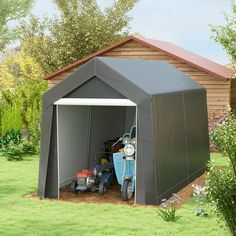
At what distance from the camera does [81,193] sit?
40.3 feet

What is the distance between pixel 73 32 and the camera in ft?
120

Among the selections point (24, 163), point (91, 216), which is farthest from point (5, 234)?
point (24, 163)

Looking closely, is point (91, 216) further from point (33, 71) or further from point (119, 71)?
point (33, 71)

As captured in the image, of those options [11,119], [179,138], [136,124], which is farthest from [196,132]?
[11,119]

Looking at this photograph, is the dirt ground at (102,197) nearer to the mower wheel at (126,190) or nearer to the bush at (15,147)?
the mower wheel at (126,190)

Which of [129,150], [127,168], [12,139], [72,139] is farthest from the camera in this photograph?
[12,139]

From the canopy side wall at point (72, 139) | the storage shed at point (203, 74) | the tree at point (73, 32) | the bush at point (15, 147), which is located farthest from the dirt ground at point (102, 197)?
the tree at point (73, 32)

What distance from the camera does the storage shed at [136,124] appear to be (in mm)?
10758

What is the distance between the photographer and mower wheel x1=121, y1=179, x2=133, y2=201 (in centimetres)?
1126

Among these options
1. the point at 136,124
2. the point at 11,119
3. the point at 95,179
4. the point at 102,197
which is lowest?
the point at 102,197

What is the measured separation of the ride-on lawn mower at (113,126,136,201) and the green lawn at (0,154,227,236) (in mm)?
609

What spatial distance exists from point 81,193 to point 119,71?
2888 millimetres

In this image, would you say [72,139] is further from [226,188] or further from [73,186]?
[226,188]

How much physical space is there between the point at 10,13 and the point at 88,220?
1633 inches
